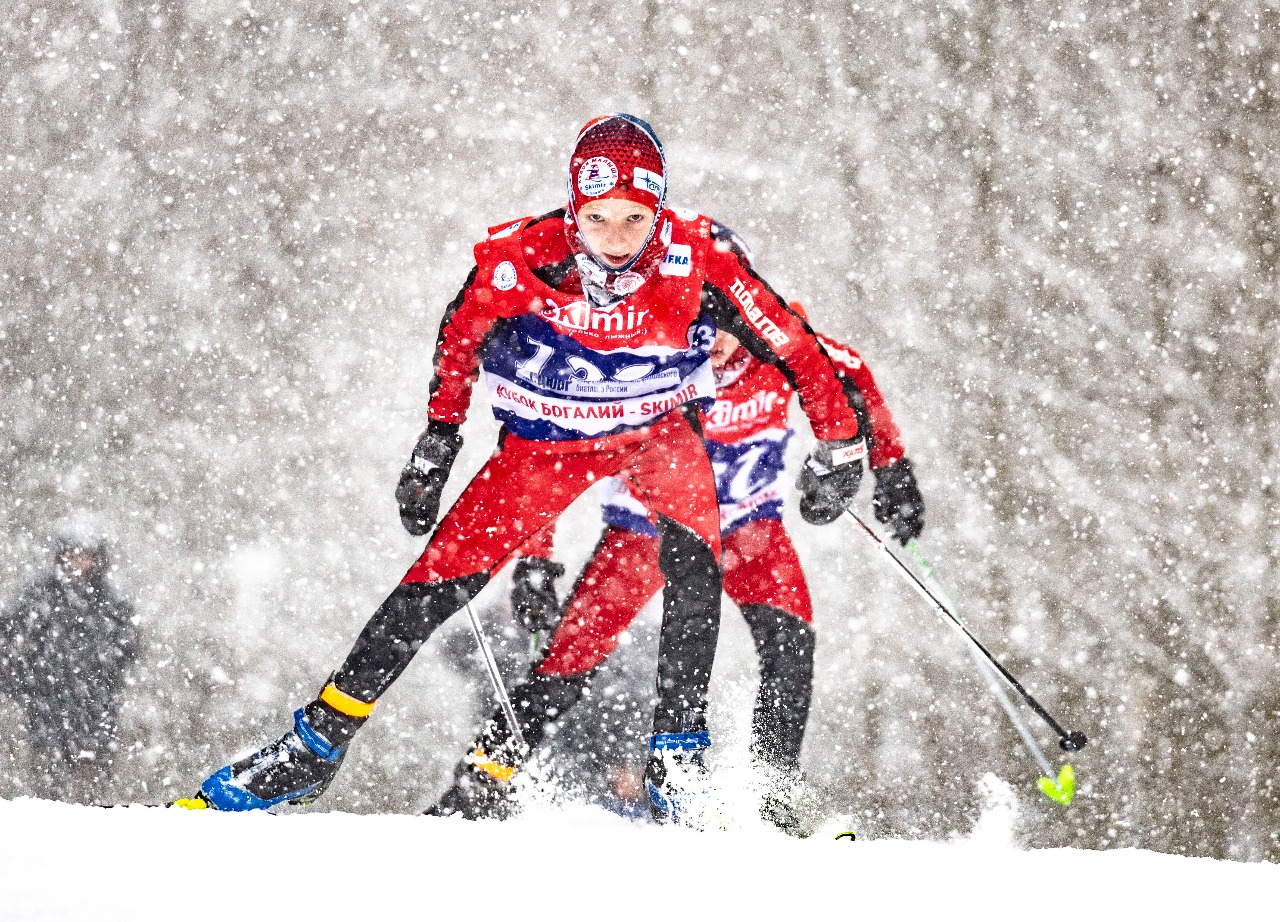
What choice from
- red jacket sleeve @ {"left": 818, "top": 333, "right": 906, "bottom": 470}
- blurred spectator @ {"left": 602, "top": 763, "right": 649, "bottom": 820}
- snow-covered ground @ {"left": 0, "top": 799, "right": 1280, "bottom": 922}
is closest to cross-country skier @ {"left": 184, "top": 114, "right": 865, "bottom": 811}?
red jacket sleeve @ {"left": 818, "top": 333, "right": 906, "bottom": 470}

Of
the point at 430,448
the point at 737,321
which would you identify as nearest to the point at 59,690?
the point at 430,448

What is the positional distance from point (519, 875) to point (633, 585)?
1.11 m

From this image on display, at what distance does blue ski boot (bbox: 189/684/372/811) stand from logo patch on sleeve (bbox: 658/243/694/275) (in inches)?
44.7

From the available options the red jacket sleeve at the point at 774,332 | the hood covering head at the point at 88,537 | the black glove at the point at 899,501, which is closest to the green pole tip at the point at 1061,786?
the black glove at the point at 899,501

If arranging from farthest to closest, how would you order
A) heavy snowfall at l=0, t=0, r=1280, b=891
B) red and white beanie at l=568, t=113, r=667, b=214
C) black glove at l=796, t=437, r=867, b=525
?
heavy snowfall at l=0, t=0, r=1280, b=891, black glove at l=796, t=437, r=867, b=525, red and white beanie at l=568, t=113, r=667, b=214

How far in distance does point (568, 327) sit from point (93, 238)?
6.71 feet

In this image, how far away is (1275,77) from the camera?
3.22m

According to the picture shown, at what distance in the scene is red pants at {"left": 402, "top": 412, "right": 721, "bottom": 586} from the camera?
221cm

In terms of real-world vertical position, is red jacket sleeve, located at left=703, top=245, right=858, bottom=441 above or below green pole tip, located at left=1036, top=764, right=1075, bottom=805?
above

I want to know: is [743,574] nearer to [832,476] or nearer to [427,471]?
[832,476]

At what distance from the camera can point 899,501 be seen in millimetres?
2633

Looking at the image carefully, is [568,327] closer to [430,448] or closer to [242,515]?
[430,448]

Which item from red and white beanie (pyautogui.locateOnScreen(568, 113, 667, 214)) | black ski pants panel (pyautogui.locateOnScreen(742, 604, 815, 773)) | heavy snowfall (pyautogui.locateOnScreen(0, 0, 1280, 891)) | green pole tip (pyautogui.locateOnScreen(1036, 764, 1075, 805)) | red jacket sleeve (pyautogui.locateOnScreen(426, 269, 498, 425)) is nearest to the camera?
red and white beanie (pyautogui.locateOnScreen(568, 113, 667, 214))

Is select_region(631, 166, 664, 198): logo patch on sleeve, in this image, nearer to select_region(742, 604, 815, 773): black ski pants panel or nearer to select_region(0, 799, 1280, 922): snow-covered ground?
select_region(742, 604, 815, 773): black ski pants panel
